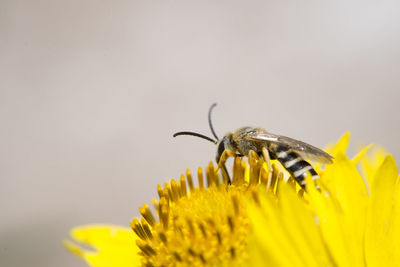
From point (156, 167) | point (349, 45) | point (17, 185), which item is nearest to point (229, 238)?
point (156, 167)

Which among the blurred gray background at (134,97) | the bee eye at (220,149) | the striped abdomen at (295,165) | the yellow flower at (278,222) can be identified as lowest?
the yellow flower at (278,222)

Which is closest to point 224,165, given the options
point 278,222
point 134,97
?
point 278,222

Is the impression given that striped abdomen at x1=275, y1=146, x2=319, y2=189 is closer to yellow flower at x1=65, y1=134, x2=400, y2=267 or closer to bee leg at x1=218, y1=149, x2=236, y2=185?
yellow flower at x1=65, y1=134, x2=400, y2=267

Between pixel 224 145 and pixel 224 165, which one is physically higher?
pixel 224 145

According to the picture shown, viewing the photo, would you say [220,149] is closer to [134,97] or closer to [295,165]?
[295,165]

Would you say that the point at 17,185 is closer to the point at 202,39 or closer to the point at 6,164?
the point at 6,164

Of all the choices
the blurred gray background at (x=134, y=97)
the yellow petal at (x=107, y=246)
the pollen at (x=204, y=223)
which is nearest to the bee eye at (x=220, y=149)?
the pollen at (x=204, y=223)

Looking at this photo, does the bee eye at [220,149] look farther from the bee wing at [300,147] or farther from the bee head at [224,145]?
the bee wing at [300,147]
